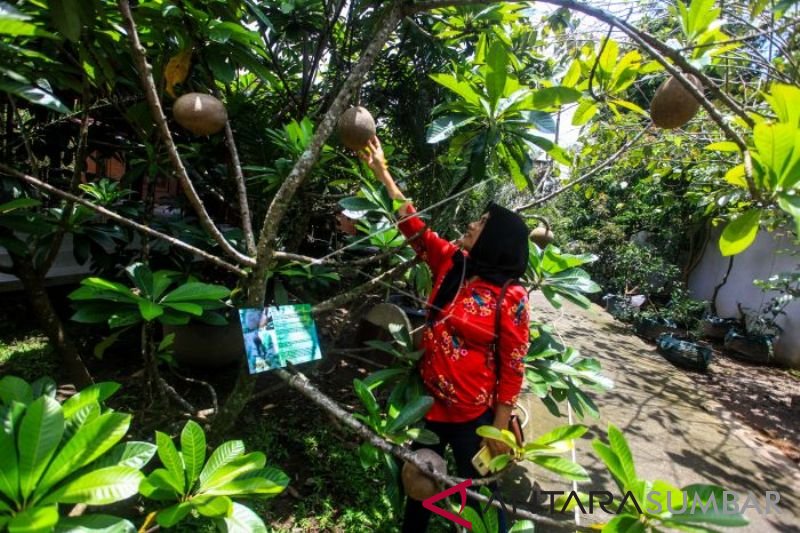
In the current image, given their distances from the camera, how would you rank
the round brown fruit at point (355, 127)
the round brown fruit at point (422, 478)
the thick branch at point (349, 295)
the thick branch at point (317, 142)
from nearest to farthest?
the round brown fruit at point (422, 478)
the thick branch at point (317, 142)
the round brown fruit at point (355, 127)
the thick branch at point (349, 295)

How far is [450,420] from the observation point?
1528mm

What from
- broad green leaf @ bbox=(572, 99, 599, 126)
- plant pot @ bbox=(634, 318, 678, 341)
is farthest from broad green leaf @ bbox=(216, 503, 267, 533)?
plant pot @ bbox=(634, 318, 678, 341)

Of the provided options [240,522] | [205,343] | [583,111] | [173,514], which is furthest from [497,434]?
[205,343]

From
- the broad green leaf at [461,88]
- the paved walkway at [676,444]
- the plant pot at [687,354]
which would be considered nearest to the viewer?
the broad green leaf at [461,88]

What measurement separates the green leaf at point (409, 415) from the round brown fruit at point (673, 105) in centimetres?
89

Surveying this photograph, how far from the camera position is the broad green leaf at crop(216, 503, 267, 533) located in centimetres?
77

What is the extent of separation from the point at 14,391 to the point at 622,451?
1.20m

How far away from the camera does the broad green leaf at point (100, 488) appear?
0.68 meters

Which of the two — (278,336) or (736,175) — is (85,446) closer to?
(278,336)

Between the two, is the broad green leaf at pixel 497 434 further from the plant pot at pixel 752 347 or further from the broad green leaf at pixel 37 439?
the plant pot at pixel 752 347

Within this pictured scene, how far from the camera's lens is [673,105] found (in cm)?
105

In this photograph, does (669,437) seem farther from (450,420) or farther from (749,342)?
(749,342)

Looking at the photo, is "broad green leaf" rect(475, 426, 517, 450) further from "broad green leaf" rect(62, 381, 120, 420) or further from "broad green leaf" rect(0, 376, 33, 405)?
"broad green leaf" rect(0, 376, 33, 405)

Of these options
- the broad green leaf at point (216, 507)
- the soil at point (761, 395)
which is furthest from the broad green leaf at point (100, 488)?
the soil at point (761, 395)
